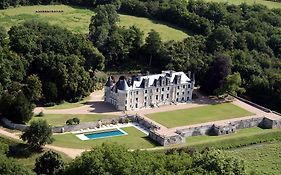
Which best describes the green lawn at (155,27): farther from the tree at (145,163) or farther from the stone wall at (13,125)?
the tree at (145,163)

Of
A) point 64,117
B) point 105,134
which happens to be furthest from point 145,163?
point 64,117

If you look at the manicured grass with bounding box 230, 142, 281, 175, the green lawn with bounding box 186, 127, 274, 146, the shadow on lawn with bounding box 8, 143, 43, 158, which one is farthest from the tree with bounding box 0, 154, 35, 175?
the manicured grass with bounding box 230, 142, 281, 175

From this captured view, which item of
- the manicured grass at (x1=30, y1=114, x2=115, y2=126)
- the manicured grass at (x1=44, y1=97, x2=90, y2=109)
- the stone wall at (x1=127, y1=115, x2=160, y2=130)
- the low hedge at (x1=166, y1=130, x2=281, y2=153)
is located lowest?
the low hedge at (x1=166, y1=130, x2=281, y2=153)

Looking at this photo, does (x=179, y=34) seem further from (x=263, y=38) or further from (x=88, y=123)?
(x=88, y=123)

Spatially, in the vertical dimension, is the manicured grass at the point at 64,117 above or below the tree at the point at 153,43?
below

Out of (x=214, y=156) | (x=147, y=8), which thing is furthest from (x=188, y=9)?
(x=214, y=156)

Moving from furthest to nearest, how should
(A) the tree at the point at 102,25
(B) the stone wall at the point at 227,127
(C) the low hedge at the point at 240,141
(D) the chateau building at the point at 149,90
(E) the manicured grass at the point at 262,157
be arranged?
(A) the tree at the point at 102,25 → (D) the chateau building at the point at 149,90 → (B) the stone wall at the point at 227,127 → (C) the low hedge at the point at 240,141 → (E) the manicured grass at the point at 262,157

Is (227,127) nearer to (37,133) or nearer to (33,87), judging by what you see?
(33,87)

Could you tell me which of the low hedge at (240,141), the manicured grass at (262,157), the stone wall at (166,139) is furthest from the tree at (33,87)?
the manicured grass at (262,157)

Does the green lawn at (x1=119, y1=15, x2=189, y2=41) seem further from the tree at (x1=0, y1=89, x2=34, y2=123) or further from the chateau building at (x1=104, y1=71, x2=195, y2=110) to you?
the tree at (x1=0, y1=89, x2=34, y2=123)
